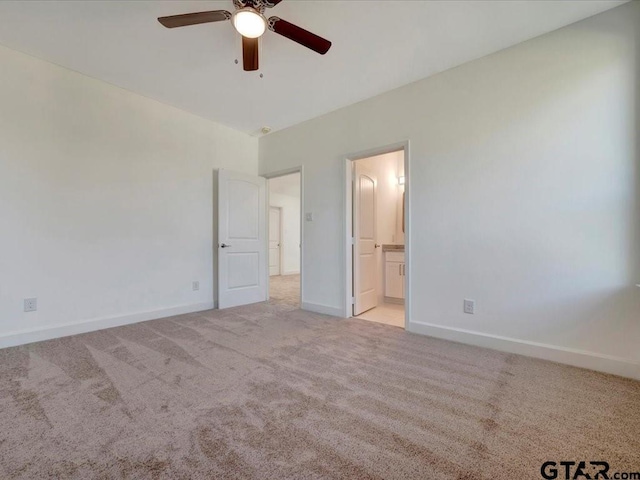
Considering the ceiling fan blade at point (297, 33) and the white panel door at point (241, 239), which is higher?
the ceiling fan blade at point (297, 33)

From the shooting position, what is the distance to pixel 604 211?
2.00 meters

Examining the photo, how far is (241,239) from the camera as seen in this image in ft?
13.5

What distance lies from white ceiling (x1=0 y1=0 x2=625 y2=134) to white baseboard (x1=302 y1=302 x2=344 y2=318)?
258cm

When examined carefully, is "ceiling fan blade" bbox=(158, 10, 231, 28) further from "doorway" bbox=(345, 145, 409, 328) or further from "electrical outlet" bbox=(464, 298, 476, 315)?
"electrical outlet" bbox=(464, 298, 476, 315)

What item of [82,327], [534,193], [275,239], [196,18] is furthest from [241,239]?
[275,239]

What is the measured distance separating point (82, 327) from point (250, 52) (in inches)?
121

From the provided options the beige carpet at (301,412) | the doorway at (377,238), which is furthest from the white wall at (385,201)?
the beige carpet at (301,412)

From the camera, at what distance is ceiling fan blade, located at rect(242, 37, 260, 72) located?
191cm

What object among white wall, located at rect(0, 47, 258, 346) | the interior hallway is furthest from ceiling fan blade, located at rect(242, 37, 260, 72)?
the interior hallway

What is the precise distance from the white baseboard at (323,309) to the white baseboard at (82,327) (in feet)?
4.94

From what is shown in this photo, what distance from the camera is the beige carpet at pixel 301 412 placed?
1.16 m

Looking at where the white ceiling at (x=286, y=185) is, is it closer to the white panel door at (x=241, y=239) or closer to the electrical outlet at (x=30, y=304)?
the white panel door at (x=241, y=239)

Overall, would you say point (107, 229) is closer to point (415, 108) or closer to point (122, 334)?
point (122, 334)

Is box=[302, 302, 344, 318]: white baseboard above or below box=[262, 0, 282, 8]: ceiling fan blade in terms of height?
below
